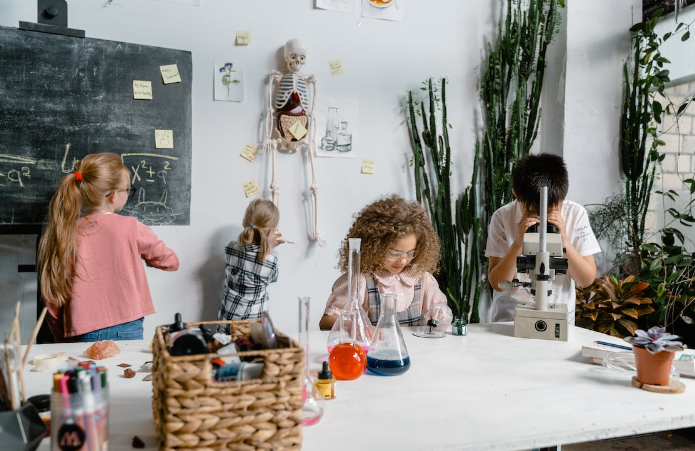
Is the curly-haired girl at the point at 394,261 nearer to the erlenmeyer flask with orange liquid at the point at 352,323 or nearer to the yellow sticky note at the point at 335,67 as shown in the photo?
the erlenmeyer flask with orange liquid at the point at 352,323

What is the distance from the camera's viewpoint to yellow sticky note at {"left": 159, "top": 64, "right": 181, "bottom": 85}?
290 cm

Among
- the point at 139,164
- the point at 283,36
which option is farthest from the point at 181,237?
the point at 283,36

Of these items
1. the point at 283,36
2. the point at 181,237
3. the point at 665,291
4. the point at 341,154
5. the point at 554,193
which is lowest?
the point at 665,291

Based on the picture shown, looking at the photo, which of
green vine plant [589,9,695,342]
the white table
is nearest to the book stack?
the white table

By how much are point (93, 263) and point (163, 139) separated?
3.07 ft

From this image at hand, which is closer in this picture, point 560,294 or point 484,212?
point 560,294

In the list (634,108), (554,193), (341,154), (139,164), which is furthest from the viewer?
(634,108)

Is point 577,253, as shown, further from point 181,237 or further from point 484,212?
point 181,237

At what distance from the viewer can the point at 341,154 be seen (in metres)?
3.36

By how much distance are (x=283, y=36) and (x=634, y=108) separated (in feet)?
7.50

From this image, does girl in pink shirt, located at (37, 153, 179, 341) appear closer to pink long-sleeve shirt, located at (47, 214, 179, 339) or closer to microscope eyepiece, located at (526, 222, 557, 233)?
pink long-sleeve shirt, located at (47, 214, 179, 339)

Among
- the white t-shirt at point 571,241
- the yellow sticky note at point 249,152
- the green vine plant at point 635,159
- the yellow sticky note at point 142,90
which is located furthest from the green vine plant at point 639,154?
the yellow sticky note at point 142,90

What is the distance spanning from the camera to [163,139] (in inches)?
114

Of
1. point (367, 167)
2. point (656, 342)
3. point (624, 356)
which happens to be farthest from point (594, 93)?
point (656, 342)
